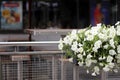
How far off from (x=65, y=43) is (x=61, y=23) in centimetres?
1192

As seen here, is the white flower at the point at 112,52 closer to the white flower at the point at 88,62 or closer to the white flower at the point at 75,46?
the white flower at the point at 88,62

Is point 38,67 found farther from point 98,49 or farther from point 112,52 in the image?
point 112,52

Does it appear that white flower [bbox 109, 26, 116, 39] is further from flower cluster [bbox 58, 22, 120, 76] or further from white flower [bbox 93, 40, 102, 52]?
white flower [bbox 93, 40, 102, 52]

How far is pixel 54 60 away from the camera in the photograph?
530 centimetres

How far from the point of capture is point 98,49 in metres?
4.33

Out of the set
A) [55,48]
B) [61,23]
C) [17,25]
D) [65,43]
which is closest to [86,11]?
[61,23]

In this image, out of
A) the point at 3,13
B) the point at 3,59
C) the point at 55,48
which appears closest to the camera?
the point at 3,59

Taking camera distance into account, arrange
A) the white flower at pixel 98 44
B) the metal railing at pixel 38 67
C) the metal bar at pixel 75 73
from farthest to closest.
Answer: the metal railing at pixel 38 67 < the metal bar at pixel 75 73 < the white flower at pixel 98 44

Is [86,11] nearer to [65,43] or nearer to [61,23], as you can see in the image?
[61,23]

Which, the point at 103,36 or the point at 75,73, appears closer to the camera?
the point at 103,36

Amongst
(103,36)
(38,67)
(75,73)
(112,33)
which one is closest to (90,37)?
(103,36)

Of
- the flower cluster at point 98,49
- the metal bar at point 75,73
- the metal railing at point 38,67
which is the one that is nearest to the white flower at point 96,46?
the flower cluster at point 98,49

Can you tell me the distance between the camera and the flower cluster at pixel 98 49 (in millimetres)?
4297

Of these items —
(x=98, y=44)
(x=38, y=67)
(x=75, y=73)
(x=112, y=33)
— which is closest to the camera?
(x=98, y=44)
